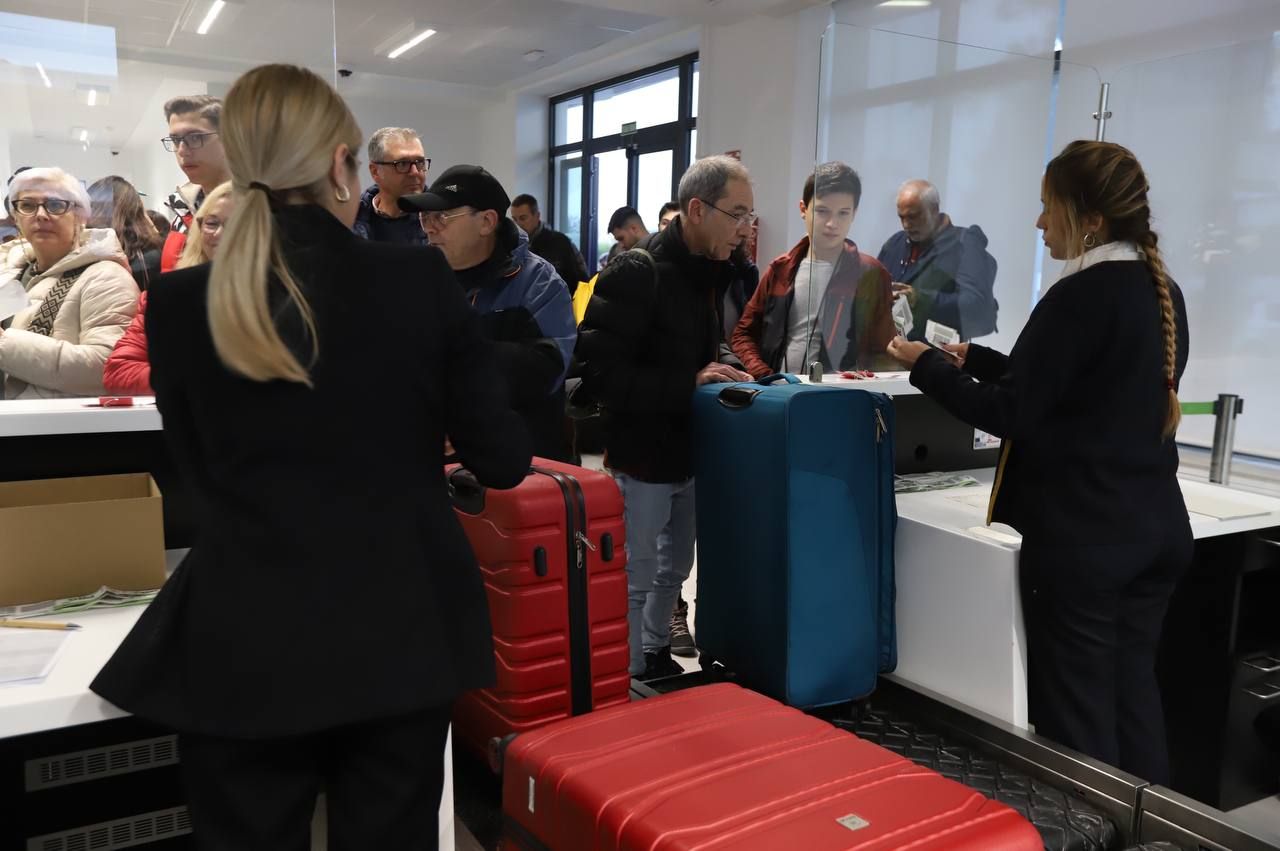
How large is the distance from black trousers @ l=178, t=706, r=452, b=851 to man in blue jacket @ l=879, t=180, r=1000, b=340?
2082mm

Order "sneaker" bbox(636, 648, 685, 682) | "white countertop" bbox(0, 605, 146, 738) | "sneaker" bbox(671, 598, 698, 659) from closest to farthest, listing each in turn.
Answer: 1. "white countertop" bbox(0, 605, 146, 738)
2. "sneaker" bbox(636, 648, 685, 682)
3. "sneaker" bbox(671, 598, 698, 659)

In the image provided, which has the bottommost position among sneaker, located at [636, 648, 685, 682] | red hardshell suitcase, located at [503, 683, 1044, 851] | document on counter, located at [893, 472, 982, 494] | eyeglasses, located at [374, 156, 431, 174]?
sneaker, located at [636, 648, 685, 682]

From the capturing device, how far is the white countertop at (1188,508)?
212cm

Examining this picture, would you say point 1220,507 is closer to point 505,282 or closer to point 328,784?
point 505,282

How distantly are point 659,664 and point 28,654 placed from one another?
165cm

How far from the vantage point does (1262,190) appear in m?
3.71

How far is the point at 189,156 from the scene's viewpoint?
209 cm

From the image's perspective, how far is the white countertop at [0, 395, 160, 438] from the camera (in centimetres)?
152

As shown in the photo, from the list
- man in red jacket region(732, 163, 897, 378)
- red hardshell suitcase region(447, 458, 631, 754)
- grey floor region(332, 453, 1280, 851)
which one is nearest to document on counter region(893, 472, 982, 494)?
man in red jacket region(732, 163, 897, 378)

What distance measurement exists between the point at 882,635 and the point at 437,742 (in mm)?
1379

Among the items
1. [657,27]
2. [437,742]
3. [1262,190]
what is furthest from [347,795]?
[657,27]

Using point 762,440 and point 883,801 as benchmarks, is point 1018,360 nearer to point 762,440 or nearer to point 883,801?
point 762,440

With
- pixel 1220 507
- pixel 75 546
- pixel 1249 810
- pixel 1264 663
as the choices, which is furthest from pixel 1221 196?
pixel 75 546

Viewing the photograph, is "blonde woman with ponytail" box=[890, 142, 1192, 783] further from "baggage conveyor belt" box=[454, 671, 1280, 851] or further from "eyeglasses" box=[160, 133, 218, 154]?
"eyeglasses" box=[160, 133, 218, 154]
